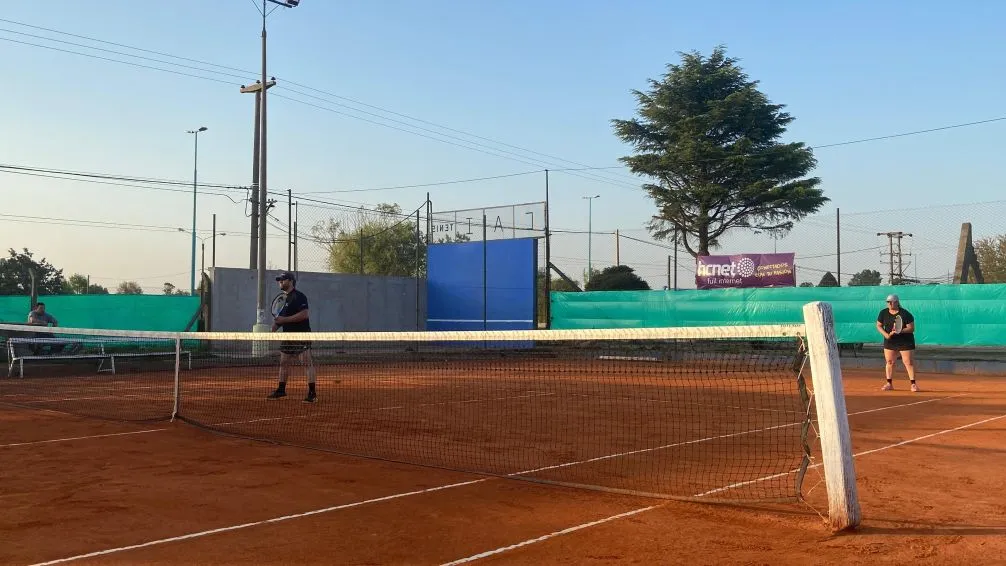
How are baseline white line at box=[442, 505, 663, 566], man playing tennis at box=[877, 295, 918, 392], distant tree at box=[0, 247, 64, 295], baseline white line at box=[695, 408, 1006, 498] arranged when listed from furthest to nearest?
distant tree at box=[0, 247, 64, 295] → man playing tennis at box=[877, 295, 918, 392] → baseline white line at box=[695, 408, 1006, 498] → baseline white line at box=[442, 505, 663, 566]

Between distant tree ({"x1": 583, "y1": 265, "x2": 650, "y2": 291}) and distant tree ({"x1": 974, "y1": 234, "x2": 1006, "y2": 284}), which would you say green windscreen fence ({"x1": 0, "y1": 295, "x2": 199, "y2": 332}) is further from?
distant tree ({"x1": 974, "y1": 234, "x2": 1006, "y2": 284})

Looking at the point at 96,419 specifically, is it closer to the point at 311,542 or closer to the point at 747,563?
the point at 311,542

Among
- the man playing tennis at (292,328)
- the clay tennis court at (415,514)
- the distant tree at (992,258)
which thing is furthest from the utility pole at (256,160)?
the distant tree at (992,258)

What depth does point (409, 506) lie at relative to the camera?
5223 millimetres

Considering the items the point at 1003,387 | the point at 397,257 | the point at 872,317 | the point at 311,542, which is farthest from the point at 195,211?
the point at 311,542

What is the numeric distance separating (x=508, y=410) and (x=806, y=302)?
11041mm

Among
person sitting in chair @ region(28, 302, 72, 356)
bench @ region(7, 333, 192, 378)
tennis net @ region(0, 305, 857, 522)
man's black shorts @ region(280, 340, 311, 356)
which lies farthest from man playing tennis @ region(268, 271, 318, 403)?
person sitting in chair @ region(28, 302, 72, 356)

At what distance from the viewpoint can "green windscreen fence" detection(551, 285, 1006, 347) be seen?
1861cm

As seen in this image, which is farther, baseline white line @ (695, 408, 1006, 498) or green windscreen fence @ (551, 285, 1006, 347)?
green windscreen fence @ (551, 285, 1006, 347)

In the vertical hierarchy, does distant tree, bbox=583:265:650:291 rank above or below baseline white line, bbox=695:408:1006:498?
above

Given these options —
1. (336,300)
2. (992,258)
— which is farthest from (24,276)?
(992,258)

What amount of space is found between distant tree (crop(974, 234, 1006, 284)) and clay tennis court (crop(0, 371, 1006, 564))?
34.3 m

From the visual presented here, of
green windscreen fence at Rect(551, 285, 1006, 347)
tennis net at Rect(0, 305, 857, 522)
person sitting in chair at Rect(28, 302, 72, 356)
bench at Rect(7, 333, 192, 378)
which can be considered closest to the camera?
tennis net at Rect(0, 305, 857, 522)

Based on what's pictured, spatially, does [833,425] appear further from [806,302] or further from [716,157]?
[716,157]
